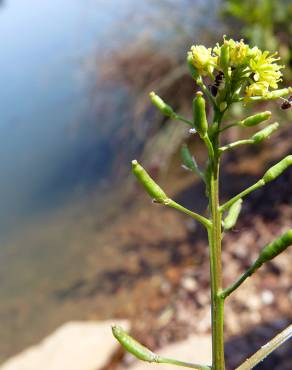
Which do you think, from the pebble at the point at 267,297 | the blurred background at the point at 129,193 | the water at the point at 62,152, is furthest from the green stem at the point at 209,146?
the water at the point at 62,152

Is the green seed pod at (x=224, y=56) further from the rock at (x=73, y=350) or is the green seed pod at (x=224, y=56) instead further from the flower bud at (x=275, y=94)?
the rock at (x=73, y=350)

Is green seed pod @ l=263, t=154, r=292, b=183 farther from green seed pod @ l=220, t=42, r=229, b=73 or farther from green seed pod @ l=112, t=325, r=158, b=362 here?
green seed pod @ l=112, t=325, r=158, b=362

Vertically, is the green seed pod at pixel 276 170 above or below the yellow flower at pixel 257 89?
below

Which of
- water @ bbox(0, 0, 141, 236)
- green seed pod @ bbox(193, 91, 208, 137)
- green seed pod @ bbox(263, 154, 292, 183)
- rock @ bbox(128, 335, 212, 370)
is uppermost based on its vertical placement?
water @ bbox(0, 0, 141, 236)

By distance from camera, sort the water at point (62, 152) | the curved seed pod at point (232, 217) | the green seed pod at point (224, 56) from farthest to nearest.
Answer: the water at point (62, 152), the curved seed pod at point (232, 217), the green seed pod at point (224, 56)

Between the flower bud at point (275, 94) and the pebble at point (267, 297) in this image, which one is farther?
the pebble at point (267, 297)

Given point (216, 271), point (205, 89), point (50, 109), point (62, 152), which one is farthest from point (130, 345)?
point (50, 109)

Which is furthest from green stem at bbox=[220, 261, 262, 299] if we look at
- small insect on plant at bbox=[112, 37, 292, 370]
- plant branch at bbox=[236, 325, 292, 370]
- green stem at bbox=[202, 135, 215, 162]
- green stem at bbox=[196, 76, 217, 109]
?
green stem at bbox=[196, 76, 217, 109]

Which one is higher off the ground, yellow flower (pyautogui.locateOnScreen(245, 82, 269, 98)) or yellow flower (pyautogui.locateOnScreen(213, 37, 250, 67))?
yellow flower (pyautogui.locateOnScreen(213, 37, 250, 67))

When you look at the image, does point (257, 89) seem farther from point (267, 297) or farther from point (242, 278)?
point (267, 297)
